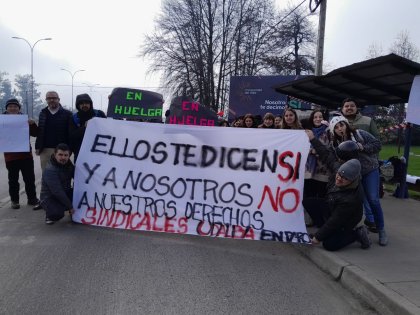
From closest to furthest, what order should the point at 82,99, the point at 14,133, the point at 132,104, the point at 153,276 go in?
1. the point at 153,276
2. the point at 82,99
3. the point at 14,133
4. the point at 132,104

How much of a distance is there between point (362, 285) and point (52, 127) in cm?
511

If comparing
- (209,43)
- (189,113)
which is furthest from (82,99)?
(209,43)

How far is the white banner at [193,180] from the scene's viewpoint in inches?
213

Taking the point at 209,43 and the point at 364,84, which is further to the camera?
the point at 209,43

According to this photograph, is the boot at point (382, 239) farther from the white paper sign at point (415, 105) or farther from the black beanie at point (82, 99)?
the black beanie at point (82, 99)

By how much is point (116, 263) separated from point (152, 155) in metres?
1.82

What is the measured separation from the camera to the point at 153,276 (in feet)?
13.7

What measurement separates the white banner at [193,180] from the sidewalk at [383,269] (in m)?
0.60

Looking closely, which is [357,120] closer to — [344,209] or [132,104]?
[344,209]

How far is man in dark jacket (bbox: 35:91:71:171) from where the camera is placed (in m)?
6.86

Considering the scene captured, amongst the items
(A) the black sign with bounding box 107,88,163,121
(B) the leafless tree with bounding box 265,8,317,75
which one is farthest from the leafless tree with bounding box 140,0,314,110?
A: (A) the black sign with bounding box 107,88,163,121

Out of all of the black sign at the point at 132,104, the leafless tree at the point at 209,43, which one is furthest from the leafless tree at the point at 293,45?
the black sign at the point at 132,104

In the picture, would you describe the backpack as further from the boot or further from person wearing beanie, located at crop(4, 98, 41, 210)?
person wearing beanie, located at crop(4, 98, 41, 210)

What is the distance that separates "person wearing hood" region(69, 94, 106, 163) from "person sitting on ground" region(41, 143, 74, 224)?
27.1 inches
